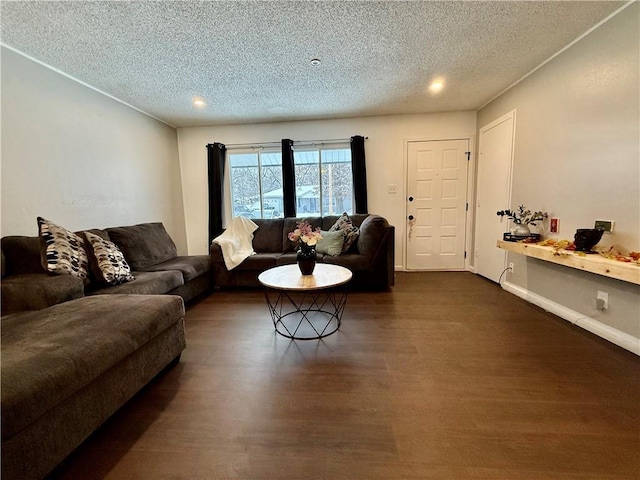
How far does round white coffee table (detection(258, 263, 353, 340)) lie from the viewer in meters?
2.16

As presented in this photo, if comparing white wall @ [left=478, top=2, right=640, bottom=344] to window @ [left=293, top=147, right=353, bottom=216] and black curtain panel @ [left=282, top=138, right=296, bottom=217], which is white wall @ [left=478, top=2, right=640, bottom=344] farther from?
black curtain panel @ [left=282, top=138, right=296, bottom=217]

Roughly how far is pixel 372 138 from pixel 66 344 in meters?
4.16

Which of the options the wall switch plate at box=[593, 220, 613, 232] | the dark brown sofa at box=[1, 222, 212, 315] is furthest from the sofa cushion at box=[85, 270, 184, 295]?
the wall switch plate at box=[593, 220, 613, 232]

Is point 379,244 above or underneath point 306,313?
above

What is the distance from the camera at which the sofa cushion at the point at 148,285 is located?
2.27 meters

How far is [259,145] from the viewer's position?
4441 millimetres

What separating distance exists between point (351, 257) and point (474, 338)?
5.20 feet

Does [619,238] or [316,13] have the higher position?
[316,13]

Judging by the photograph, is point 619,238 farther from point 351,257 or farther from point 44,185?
point 44,185

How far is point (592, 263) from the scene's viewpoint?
193 centimetres

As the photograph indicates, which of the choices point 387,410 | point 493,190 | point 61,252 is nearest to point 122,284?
point 61,252

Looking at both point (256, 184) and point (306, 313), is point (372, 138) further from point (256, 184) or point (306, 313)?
point (306, 313)

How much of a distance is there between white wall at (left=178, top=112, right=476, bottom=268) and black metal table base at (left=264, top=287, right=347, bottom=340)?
1748 mm

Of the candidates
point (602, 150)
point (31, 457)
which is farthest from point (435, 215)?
point (31, 457)
